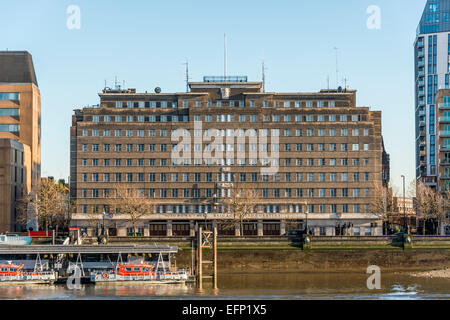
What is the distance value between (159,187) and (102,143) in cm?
1359

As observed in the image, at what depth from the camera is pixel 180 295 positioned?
216ft

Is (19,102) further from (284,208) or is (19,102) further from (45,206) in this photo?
(284,208)

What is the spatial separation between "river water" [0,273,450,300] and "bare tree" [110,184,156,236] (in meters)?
37.9

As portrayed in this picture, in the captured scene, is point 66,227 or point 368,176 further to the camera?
point 66,227

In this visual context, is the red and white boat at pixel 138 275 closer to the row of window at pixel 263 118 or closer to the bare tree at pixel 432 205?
the bare tree at pixel 432 205

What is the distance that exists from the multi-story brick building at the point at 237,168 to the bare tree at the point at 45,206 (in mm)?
4191

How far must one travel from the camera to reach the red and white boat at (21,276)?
2950 inches

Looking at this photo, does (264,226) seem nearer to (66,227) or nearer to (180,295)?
(66,227)

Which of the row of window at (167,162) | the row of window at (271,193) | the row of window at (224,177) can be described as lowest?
the row of window at (271,193)

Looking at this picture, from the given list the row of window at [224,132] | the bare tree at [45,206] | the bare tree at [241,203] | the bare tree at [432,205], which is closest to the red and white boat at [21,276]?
the bare tree at [45,206]

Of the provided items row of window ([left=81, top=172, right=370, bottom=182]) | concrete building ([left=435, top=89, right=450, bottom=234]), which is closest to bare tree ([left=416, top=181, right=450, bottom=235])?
concrete building ([left=435, top=89, right=450, bottom=234])

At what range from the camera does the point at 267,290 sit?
2901 inches

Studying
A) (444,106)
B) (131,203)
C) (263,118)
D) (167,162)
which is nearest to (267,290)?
(131,203)
